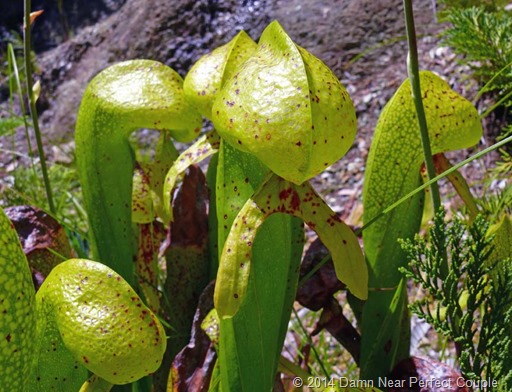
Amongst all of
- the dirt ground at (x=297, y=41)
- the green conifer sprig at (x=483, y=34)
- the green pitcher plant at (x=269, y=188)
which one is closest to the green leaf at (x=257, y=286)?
the green pitcher plant at (x=269, y=188)

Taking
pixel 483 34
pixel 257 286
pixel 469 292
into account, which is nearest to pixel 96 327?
pixel 257 286

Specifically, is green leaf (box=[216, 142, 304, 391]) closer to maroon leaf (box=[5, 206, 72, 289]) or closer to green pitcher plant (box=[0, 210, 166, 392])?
green pitcher plant (box=[0, 210, 166, 392])

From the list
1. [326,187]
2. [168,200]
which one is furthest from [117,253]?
[326,187]

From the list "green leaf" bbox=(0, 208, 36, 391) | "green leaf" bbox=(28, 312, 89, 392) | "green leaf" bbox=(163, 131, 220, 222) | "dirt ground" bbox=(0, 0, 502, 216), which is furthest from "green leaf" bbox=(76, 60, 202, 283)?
"dirt ground" bbox=(0, 0, 502, 216)

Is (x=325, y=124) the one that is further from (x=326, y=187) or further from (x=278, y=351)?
(x=326, y=187)

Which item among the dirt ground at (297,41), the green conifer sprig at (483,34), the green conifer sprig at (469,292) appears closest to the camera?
the green conifer sprig at (469,292)

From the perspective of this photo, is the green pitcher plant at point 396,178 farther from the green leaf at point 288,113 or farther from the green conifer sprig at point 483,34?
the green conifer sprig at point 483,34
